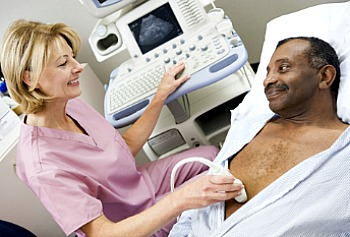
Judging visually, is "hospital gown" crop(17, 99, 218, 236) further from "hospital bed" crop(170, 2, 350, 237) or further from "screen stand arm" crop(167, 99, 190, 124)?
"hospital bed" crop(170, 2, 350, 237)

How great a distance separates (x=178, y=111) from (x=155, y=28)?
360 millimetres

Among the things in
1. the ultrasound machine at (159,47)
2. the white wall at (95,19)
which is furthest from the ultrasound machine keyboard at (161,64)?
the white wall at (95,19)

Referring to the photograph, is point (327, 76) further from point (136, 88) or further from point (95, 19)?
point (95, 19)

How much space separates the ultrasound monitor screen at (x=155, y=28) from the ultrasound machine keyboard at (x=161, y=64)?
0.04 meters

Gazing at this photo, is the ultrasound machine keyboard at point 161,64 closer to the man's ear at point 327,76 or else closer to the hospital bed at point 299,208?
the man's ear at point 327,76

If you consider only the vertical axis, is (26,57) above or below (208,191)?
above

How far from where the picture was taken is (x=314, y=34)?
1347 millimetres

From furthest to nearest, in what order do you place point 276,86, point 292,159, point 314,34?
point 314,34, point 276,86, point 292,159

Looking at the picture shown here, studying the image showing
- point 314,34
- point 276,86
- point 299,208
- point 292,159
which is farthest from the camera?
point 314,34

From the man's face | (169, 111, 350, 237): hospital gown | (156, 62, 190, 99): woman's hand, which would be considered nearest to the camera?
(169, 111, 350, 237): hospital gown

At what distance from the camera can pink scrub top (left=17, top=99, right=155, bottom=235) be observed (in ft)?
3.37

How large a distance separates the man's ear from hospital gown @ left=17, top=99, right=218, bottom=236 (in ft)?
1.71

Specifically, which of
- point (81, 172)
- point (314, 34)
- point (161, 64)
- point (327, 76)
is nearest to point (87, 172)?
point (81, 172)

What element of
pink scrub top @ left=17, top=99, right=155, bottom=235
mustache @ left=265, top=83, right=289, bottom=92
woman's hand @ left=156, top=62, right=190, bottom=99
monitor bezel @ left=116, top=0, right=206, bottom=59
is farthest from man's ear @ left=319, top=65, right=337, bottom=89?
pink scrub top @ left=17, top=99, right=155, bottom=235
